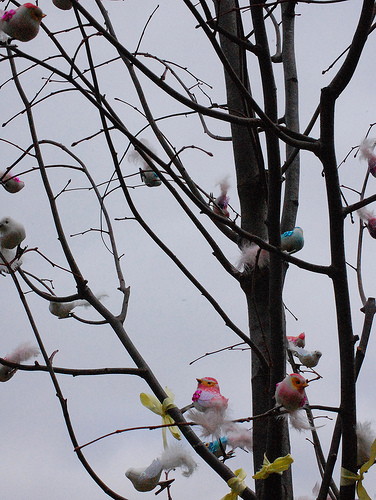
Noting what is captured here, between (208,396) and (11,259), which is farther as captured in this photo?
(11,259)

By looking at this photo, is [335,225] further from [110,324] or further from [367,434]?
[110,324]

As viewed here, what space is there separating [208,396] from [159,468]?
139 mm

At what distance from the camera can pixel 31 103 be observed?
0.96 meters

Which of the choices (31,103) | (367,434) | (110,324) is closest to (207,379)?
(110,324)

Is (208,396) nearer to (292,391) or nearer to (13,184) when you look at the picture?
(292,391)

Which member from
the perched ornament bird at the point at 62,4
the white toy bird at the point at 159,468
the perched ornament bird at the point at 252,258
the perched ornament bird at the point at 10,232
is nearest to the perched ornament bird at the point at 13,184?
the perched ornament bird at the point at 10,232

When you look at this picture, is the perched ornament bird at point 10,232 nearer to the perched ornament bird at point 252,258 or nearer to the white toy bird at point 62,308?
the white toy bird at point 62,308

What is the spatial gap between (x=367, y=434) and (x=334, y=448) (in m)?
0.05

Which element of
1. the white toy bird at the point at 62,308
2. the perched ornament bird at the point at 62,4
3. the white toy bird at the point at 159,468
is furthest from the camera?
the white toy bird at the point at 62,308

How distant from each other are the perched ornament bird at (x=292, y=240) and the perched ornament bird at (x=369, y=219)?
0.38 feet

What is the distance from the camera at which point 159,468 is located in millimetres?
807

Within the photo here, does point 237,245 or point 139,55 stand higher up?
point 139,55

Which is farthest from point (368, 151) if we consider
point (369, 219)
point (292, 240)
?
point (292, 240)

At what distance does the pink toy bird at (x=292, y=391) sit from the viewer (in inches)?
28.3
